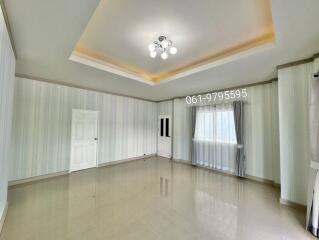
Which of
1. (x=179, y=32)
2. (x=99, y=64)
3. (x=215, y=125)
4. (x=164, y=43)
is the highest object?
(x=179, y=32)

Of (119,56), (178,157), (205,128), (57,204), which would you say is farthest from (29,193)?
(205,128)

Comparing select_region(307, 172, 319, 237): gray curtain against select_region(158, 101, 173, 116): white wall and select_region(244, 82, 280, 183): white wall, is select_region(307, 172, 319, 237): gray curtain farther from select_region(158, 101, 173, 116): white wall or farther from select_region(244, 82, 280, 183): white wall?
select_region(158, 101, 173, 116): white wall

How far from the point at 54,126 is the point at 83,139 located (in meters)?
0.93

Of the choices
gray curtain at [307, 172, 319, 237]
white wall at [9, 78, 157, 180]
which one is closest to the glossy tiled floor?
gray curtain at [307, 172, 319, 237]

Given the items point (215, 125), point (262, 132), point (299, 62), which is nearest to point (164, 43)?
point (299, 62)

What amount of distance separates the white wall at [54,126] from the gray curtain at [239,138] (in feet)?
13.1

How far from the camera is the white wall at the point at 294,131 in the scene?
8.67 feet

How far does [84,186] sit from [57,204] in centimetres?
81

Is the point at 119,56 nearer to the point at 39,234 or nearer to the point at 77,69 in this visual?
the point at 77,69

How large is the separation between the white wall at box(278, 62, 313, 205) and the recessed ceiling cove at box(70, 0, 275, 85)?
1.03 m

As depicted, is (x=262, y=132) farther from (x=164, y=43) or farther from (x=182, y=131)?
(x=164, y=43)

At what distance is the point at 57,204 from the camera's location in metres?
2.69

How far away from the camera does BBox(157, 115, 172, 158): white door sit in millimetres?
6624

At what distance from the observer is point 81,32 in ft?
6.68
